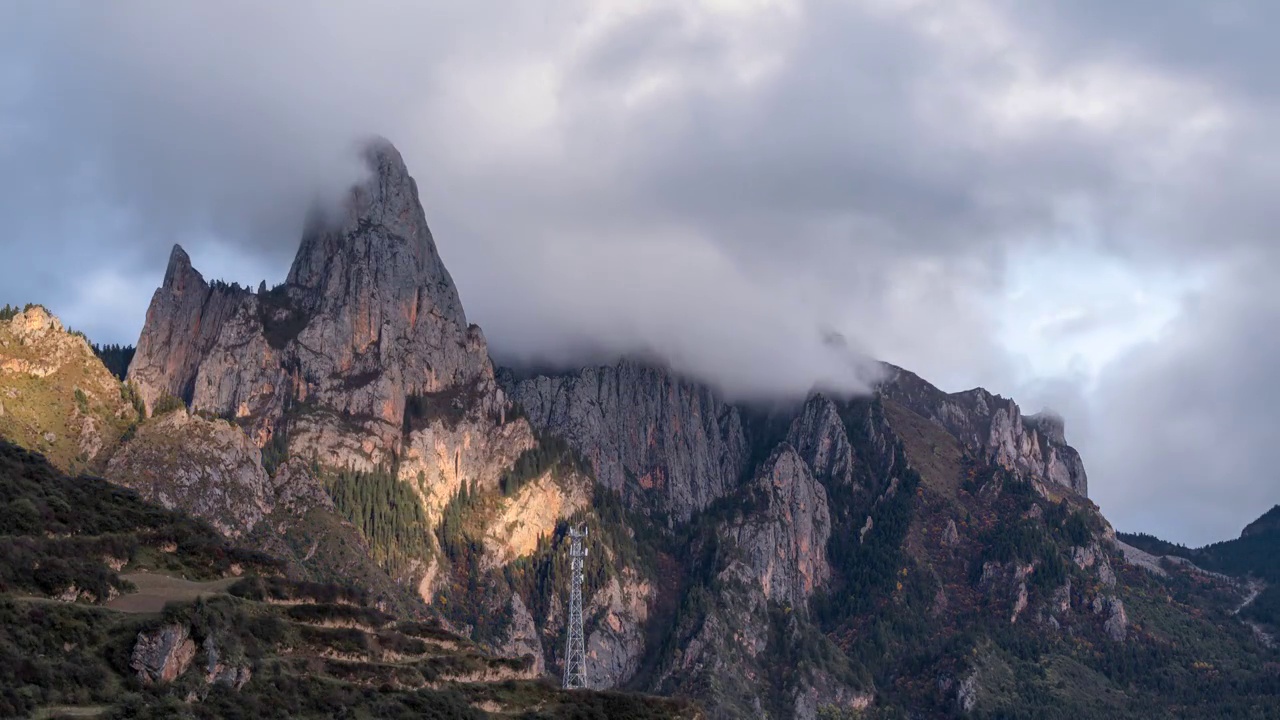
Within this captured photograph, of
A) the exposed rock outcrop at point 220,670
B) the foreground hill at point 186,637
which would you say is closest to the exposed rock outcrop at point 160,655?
the foreground hill at point 186,637

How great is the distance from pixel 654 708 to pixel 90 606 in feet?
235

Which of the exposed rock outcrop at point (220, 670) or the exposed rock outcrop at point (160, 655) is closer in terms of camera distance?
the exposed rock outcrop at point (160, 655)

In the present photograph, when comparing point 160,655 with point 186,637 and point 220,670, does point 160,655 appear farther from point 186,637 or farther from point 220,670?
point 220,670

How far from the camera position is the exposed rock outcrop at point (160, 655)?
111312 millimetres

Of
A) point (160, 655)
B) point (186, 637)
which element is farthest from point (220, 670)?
point (160, 655)

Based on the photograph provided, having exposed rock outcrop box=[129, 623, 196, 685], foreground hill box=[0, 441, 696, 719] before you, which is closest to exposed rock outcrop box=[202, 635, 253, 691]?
foreground hill box=[0, 441, 696, 719]

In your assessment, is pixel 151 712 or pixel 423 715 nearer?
pixel 151 712

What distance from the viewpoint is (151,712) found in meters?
103

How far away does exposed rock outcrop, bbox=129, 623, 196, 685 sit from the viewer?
365 ft

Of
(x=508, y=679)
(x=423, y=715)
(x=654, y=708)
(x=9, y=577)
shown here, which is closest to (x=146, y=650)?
(x=9, y=577)

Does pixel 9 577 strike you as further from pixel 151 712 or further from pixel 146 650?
pixel 151 712

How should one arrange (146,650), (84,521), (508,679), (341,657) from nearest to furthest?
(146,650) → (341,657) → (84,521) → (508,679)

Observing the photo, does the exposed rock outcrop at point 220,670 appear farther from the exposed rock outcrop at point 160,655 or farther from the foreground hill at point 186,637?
the exposed rock outcrop at point 160,655

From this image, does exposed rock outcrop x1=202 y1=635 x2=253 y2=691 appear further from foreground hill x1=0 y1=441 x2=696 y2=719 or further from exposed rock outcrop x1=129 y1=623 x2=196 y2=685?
exposed rock outcrop x1=129 y1=623 x2=196 y2=685
